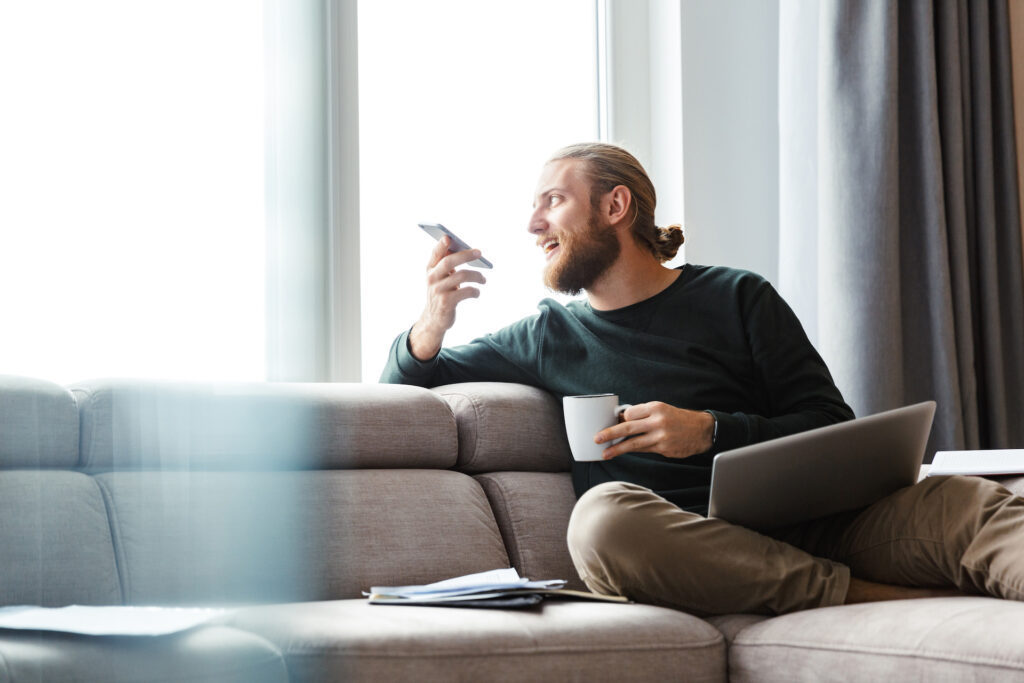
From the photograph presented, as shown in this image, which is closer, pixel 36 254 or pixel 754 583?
pixel 36 254

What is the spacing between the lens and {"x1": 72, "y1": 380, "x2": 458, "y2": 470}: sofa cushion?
164cm

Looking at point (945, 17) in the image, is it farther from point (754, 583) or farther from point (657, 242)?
point (754, 583)

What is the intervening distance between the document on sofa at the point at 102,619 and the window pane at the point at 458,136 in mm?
1209

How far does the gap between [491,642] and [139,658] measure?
0.41 metres

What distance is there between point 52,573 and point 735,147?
2.23 m

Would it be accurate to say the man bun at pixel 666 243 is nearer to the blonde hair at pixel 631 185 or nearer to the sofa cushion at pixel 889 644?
the blonde hair at pixel 631 185

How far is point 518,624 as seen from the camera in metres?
1.41

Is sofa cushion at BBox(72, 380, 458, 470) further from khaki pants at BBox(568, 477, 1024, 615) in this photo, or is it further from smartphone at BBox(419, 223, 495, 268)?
khaki pants at BBox(568, 477, 1024, 615)

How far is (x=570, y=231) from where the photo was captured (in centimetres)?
231

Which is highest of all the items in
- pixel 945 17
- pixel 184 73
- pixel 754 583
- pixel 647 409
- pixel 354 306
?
pixel 945 17

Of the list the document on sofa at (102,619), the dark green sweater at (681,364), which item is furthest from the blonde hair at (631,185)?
the document on sofa at (102,619)

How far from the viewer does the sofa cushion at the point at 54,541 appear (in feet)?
4.61

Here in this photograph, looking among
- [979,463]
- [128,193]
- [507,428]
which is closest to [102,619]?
[128,193]

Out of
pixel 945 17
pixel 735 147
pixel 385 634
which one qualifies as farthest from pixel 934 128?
pixel 385 634
